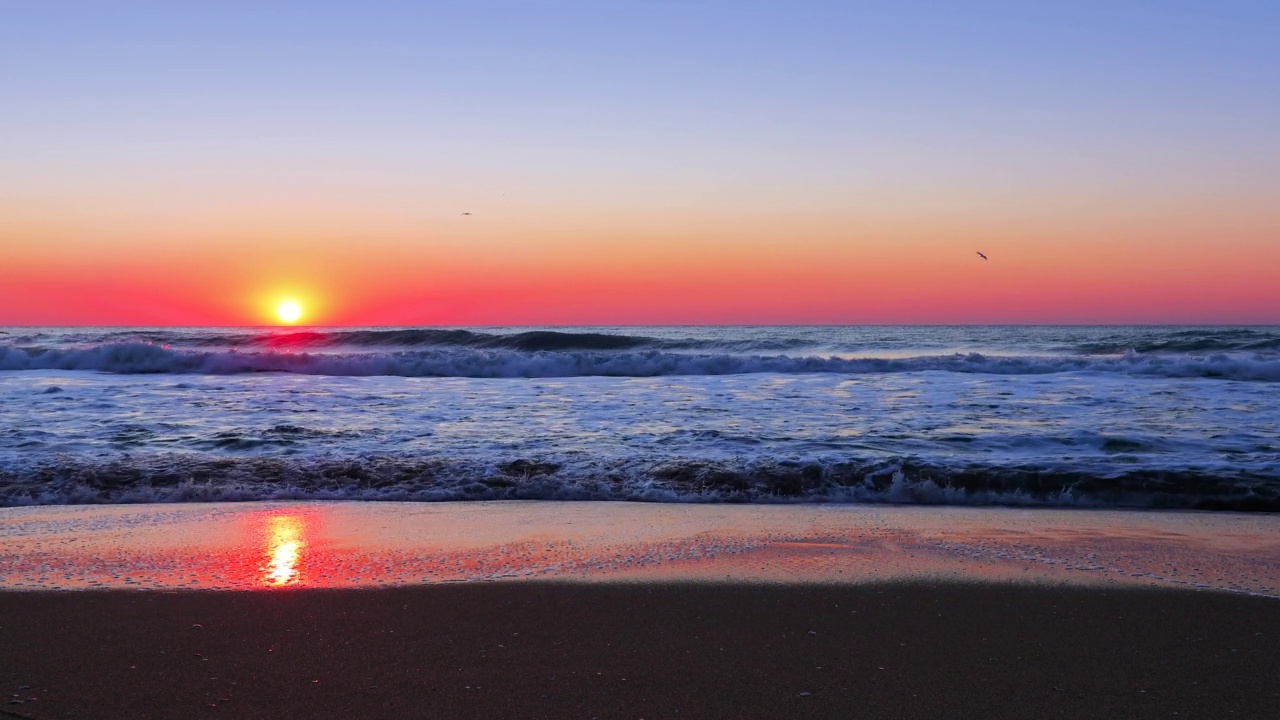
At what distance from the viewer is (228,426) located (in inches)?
396

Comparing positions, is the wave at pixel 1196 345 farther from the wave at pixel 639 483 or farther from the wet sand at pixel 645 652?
the wet sand at pixel 645 652

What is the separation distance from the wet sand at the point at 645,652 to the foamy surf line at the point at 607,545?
0.27 meters

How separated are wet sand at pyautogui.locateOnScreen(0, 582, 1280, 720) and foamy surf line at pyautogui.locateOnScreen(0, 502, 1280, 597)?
0.89ft

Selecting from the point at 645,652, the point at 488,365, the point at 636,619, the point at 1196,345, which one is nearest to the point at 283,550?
the point at 636,619

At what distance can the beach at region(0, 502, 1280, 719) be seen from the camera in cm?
300

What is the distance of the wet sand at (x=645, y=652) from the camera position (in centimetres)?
294

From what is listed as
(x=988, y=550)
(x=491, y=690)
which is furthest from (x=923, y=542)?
(x=491, y=690)

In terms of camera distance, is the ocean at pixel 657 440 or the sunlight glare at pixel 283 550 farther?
the ocean at pixel 657 440

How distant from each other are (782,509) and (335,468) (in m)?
3.78

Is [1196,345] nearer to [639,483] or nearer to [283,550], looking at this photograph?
[639,483]

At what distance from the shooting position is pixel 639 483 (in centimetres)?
716

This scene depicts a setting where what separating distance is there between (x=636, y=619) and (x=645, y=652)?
383mm

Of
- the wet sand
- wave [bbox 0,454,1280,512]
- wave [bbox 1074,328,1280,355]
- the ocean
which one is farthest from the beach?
wave [bbox 1074,328,1280,355]

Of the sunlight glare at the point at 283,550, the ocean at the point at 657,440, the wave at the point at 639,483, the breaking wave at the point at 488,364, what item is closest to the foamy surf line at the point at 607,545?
the sunlight glare at the point at 283,550
